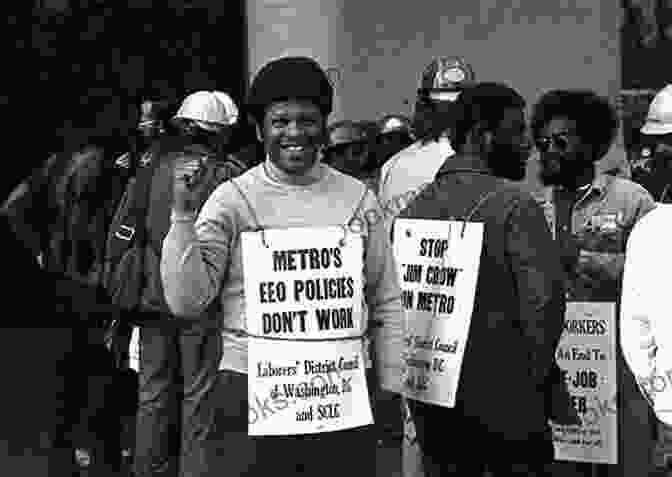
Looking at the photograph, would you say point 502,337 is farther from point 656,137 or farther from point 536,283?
point 656,137

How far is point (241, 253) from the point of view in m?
5.59

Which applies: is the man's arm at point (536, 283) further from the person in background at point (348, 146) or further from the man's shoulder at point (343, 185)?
the person in background at point (348, 146)

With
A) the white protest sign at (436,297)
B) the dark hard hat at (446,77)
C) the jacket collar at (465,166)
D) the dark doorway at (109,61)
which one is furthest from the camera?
the dark doorway at (109,61)

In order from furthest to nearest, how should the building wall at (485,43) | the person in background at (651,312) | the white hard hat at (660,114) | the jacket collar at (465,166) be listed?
1. the building wall at (485,43)
2. the white hard hat at (660,114)
3. the jacket collar at (465,166)
4. the person in background at (651,312)

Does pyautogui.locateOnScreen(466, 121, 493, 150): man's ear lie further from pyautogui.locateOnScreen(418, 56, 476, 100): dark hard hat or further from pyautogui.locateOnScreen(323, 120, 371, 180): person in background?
pyautogui.locateOnScreen(323, 120, 371, 180): person in background

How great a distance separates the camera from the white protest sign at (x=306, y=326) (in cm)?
554

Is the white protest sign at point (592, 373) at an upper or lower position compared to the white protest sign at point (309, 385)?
lower

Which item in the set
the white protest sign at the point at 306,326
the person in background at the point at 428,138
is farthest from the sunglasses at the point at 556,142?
the white protest sign at the point at 306,326

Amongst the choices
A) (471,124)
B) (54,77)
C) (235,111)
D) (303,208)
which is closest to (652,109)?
(235,111)

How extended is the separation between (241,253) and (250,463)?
652 mm

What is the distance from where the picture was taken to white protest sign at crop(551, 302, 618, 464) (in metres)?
7.27

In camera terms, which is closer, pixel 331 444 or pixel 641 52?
pixel 331 444

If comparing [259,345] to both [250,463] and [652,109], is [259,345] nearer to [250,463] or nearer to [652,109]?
[250,463]

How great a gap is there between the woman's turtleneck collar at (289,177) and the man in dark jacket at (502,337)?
80cm
